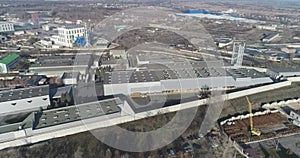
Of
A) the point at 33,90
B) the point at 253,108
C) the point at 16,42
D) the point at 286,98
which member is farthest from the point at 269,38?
the point at 16,42

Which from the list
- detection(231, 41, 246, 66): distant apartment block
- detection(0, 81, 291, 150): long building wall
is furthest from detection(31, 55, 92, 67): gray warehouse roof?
detection(231, 41, 246, 66): distant apartment block

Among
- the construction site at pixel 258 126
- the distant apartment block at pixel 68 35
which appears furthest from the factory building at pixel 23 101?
the distant apartment block at pixel 68 35

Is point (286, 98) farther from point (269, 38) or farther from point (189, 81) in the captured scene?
point (269, 38)

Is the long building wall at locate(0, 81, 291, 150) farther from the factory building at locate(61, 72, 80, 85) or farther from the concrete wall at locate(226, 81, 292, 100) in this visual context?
the factory building at locate(61, 72, 80, 85)

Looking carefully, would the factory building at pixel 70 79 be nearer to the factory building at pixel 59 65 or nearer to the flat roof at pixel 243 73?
the factory building at pixel 59 65

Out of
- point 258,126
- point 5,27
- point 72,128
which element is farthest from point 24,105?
point 5,27
